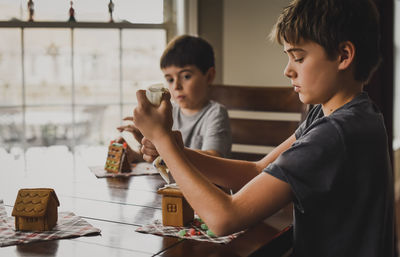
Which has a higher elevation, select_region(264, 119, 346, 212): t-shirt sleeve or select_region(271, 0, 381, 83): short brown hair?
select_region(271, 0, 381, 83): short brown hair

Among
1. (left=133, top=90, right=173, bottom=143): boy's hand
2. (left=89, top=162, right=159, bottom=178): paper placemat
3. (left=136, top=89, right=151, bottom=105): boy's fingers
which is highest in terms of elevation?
(left=136, top=89, right=151, bottom=105): boy's fingers

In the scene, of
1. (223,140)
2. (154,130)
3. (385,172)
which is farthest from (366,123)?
(223,140)

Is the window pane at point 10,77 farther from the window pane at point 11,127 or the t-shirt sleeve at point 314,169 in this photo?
the t-shirt sleeve at point 314,169

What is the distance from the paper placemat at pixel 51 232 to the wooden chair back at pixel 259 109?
1.30 m

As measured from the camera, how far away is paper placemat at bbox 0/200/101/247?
107 cm

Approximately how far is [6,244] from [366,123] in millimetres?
795

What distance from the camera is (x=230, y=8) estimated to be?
123 inches

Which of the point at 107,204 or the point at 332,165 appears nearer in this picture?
the point at 332,165

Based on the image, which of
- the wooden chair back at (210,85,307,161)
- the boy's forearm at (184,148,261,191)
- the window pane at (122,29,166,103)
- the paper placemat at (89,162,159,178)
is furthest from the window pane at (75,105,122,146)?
the boy's forearm at (184,148,261,191)

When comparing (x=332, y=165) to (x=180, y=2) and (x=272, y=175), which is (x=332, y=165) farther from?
(x=180, y=2)

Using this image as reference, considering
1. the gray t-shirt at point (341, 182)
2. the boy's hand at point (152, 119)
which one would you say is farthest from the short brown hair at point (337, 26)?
the boy's hand at point (152, 119)

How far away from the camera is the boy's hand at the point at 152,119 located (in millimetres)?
1090

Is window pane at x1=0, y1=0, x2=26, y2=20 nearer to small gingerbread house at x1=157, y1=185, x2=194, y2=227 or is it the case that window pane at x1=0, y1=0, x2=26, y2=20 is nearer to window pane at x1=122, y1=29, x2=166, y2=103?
window pane at x1=122, y1=29, x2=166, y2=103

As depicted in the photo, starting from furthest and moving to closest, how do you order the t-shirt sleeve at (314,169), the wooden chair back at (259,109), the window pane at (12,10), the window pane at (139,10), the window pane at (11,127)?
the window pane at (11,127), the window pane at (139,10), the window pane at (12,10), the wooden chair back at (259,109), the t-shirt sleeve at (314,169)
